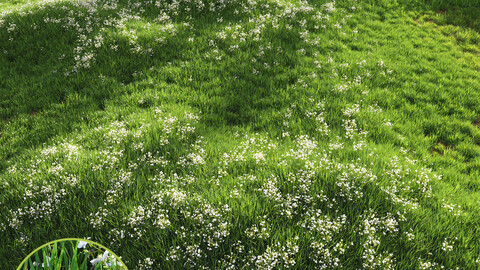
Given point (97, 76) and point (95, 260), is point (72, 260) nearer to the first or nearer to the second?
point (95, 260)

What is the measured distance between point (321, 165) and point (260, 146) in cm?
173

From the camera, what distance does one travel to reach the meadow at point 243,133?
5.11 meters

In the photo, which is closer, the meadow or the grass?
the grass

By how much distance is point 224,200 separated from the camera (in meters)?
5.66

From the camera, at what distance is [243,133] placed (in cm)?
829

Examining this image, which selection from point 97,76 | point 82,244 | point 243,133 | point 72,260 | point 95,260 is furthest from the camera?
point 97,76

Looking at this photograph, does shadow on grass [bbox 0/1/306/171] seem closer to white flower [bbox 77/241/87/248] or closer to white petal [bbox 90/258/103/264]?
white flower [bbox 77/241/87/248]

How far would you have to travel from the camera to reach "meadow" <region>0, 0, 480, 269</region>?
511 centimetres

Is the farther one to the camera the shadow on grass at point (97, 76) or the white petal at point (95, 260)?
the shadow on grass at point (97, 76)

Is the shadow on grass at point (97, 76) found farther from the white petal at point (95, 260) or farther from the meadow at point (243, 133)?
the white petal at point (95, 260)

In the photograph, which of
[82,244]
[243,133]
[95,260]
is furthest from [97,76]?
[95,260]

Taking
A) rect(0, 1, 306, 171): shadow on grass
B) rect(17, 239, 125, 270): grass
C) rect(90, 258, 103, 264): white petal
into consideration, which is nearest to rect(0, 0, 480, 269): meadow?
rect(0, 1, 306, 171): shadow on grass

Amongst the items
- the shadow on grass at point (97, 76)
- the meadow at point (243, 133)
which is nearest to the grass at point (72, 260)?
the meadow at point (243, 133)

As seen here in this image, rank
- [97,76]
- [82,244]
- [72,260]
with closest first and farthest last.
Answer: [72,260] < [82,244] < [97,76]
